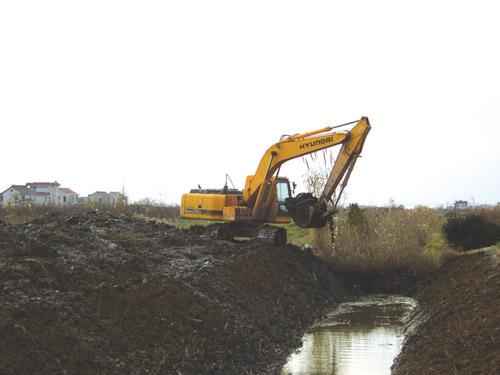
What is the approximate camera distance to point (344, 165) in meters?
15.0

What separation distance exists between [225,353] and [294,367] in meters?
1.30

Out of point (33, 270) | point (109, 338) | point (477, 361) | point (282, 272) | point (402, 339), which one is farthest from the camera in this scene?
point (282, 272)

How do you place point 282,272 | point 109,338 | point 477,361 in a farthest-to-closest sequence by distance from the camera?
point 282,272 → point 109,338 → point 477,361

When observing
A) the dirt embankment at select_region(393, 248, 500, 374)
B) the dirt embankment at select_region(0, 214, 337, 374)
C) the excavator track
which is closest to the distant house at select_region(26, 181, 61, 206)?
the excavator track

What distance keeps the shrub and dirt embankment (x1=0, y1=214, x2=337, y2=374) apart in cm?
601

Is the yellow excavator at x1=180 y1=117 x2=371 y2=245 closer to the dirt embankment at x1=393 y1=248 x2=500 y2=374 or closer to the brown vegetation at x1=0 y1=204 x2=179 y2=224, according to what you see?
the dirt embankment at x1=393 y1=248 x2=500 y2=374

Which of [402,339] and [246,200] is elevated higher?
[246,200]

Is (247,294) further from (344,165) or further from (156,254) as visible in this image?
(344,165)

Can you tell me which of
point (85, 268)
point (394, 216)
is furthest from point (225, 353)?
point (394, 216)

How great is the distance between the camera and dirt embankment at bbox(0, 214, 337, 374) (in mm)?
6215

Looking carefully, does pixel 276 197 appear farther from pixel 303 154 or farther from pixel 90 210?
pixel 90 210

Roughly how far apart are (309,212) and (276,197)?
1725mm

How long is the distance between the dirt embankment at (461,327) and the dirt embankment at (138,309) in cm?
214

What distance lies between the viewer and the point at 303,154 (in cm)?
1570
